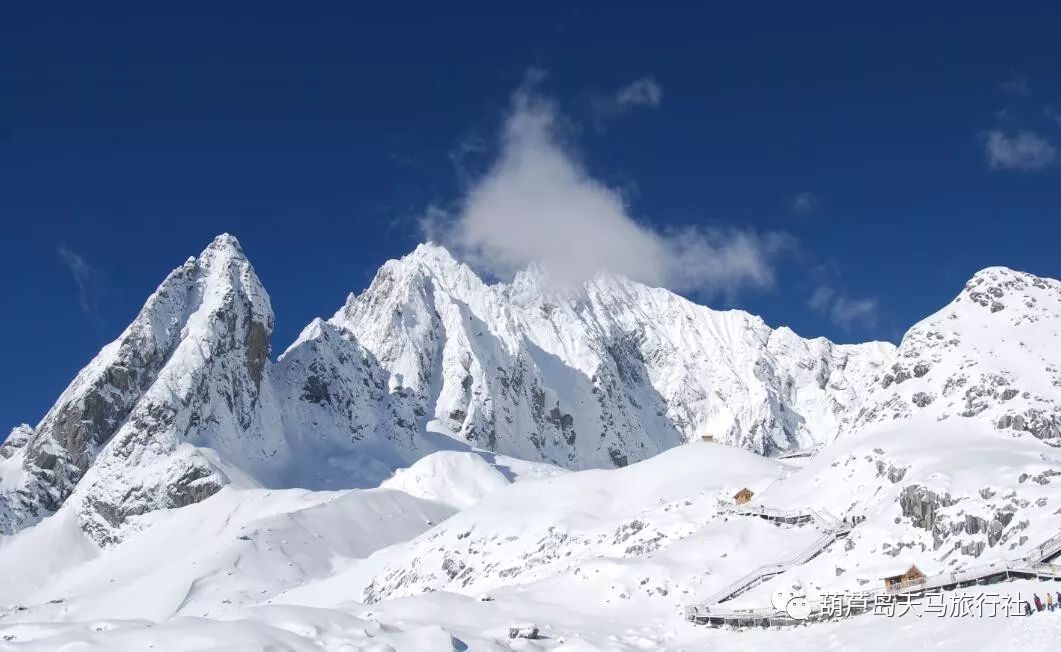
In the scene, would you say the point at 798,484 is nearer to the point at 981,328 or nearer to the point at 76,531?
the point at 981,328

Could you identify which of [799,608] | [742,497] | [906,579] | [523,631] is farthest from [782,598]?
[742,497]

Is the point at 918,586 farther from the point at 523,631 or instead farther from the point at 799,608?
the point at 523,631

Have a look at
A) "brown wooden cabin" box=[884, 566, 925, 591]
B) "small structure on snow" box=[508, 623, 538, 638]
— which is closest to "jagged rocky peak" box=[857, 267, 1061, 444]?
"brown wooden cabin" box=[884, 566, 925, 591]

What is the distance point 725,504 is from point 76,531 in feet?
444

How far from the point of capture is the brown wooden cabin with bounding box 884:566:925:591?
2293 inches

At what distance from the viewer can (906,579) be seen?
58.9 m

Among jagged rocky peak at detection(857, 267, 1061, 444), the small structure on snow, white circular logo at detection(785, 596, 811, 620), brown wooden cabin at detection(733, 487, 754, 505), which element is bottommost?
the small structure on snow

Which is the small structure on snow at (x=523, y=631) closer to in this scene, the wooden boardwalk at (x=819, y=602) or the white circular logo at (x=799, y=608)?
the wooden boardwalk at (x=819, y=602)

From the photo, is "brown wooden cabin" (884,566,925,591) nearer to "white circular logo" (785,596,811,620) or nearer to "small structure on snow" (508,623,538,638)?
"white circular logo" (785,596,811,620)

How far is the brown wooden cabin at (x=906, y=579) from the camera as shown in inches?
2293

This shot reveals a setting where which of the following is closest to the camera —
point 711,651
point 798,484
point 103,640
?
point 103,640

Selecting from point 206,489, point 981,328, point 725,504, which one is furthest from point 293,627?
point 206,489

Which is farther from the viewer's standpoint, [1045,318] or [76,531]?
[76,531]

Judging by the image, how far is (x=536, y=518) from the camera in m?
104
